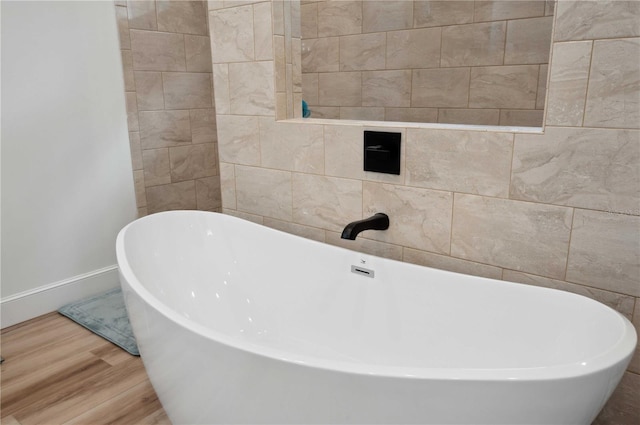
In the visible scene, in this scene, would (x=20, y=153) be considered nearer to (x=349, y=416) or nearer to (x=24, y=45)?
(x=24, y=45)

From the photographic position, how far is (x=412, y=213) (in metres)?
1.85

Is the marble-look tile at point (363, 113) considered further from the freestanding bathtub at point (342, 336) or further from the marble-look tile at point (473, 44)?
the freestanding bathtub at point (342, 336)

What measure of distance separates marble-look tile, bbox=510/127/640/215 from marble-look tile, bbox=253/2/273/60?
3.79ft

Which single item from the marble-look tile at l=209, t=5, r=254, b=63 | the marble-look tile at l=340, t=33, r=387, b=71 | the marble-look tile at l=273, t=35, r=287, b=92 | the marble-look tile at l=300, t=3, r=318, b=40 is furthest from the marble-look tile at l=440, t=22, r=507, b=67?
the marble-look tile at l=209, t=5, r=254, b=63

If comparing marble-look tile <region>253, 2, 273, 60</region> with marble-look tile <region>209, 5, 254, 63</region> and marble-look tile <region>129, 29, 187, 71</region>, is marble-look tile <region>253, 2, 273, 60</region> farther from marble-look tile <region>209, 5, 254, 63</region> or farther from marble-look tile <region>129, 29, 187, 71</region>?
marble-look tile <region>129, 29, 187, 71</region>

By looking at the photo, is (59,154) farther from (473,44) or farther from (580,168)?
(580,168)

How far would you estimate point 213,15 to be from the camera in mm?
2330

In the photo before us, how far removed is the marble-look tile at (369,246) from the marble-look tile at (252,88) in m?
0.63

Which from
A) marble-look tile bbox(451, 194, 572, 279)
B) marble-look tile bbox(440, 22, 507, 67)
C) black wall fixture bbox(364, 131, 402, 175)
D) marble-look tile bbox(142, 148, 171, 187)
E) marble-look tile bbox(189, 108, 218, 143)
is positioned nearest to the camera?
marble-look tile bbox(451, 194, 572, 279)

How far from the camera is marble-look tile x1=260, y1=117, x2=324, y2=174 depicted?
2090 millimetres

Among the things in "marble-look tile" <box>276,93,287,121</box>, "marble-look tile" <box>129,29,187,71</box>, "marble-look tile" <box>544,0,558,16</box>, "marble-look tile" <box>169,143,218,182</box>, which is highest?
"marble-look tile" <box>544,0,558,16</box>

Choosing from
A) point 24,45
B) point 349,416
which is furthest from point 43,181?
point 349,416

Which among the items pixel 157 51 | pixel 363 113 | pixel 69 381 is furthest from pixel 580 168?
pixel 157 51

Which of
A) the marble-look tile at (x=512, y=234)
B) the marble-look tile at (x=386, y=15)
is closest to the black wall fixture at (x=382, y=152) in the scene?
the marble-look tile at (x=512, y=234)
